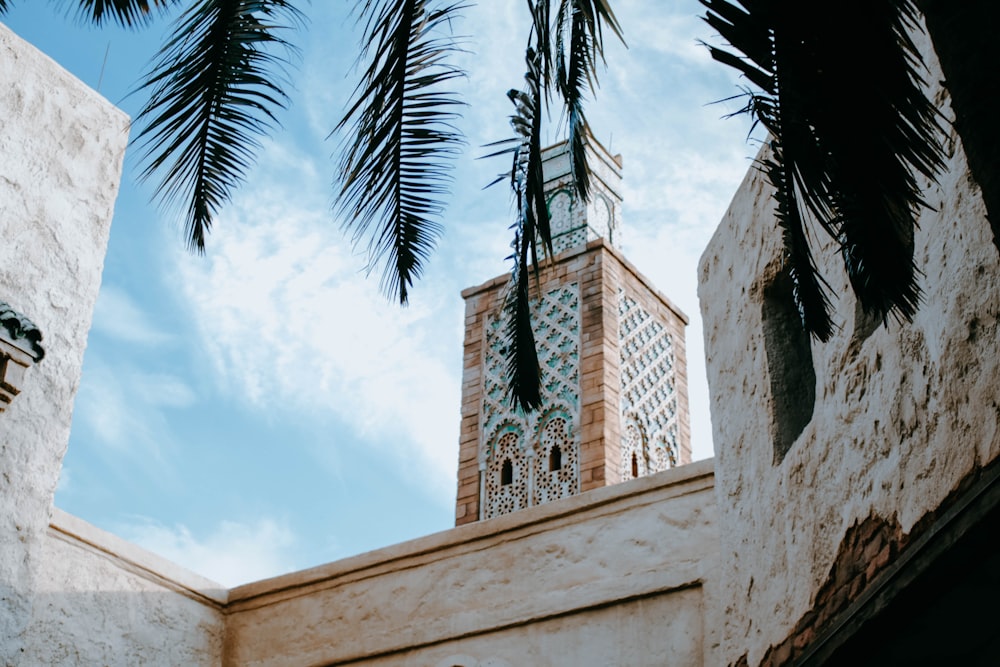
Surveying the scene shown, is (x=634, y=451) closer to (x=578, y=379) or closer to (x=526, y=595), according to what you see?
(x=578, y=379)

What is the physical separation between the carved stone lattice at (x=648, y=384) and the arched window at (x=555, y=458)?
56 cm

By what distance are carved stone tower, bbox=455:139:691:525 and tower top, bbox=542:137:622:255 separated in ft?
0.05

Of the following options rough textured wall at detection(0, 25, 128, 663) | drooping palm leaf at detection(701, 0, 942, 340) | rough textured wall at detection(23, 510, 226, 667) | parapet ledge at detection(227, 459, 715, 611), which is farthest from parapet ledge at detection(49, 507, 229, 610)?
drooping palm leaf at detection(701, 0, 942, 340)

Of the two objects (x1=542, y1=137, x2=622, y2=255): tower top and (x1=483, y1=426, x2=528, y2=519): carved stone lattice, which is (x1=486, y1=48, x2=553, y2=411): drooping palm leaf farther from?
(x1=542, y1=137, x2=622, y2=255): tower top

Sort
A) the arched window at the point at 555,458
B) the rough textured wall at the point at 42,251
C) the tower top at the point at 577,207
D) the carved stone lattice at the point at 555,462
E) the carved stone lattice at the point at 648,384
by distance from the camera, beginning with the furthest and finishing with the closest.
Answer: the tower top at the point at 577,207 → the carved stone lattice at the point at 648,384 → the arched window at the point at 555,458 → the carved stone lattice at the point at 555,462 → the rough textured wall at the point at 42,251

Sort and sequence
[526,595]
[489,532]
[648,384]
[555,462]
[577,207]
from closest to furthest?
1. [526,595]
2. [489,532]
3. [555,462]
4. [648,384]
5. [577,207]

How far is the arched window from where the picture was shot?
34.3 feet

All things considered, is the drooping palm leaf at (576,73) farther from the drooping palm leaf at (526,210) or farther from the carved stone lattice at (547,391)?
the carved stone lattice at (547,391)

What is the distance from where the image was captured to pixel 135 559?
6.71 m

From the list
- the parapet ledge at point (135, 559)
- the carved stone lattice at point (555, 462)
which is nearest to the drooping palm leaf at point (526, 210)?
the parapet ledge at point (135, 559)

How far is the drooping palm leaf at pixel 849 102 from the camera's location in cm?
246

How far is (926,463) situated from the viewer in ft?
11.7

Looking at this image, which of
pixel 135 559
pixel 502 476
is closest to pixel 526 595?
pixel 135 559

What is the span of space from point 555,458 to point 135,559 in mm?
4559
